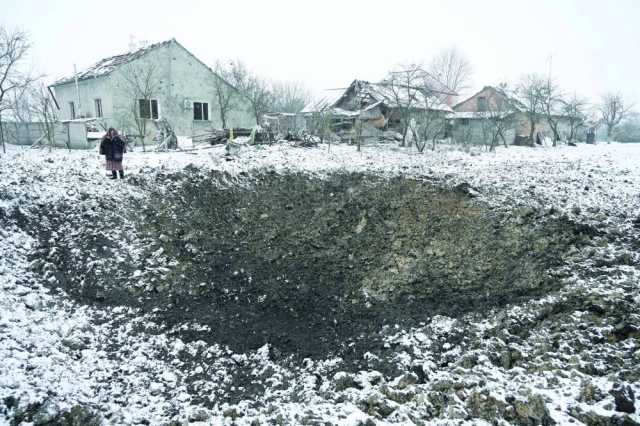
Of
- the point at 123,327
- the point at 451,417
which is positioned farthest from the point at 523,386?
the point at 123,327

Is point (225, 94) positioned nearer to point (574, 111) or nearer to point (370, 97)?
point (370, 97)

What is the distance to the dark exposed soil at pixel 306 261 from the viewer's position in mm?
6664

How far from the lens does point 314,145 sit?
16000mm

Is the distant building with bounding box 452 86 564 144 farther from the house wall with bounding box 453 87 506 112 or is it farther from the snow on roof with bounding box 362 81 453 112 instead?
the snow on roof with bounding box 362 81 453 112

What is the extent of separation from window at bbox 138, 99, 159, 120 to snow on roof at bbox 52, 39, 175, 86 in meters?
2.08

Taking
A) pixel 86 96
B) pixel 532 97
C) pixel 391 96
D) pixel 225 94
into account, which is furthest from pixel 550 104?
pixel 86 96

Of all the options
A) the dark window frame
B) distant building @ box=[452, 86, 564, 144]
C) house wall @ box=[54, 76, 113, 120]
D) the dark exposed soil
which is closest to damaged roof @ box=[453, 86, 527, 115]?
distant building @ box=[452, 86, 564, 144]

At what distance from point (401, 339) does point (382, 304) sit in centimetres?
105

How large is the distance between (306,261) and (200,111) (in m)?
17.6

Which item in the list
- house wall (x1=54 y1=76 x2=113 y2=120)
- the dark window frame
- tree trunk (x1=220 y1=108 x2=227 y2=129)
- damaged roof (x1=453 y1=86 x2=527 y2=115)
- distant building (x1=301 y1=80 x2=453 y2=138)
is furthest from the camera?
the dark window frame

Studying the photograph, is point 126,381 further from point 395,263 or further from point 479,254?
point 479,254

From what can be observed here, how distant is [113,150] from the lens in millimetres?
9766

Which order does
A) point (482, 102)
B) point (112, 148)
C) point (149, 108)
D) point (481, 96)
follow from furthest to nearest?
point (481, 96) → point (482, 102) → point (149, 108) → point (112, 148)

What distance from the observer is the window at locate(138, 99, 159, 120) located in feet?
67.0
